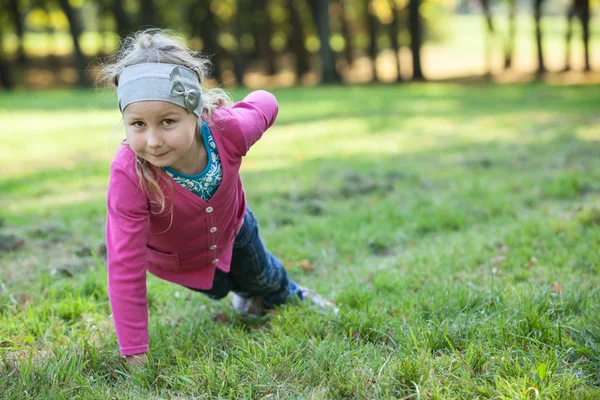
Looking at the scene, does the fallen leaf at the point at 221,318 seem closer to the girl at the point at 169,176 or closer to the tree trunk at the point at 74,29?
the girl at the point at 169,176

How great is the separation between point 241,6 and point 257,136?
26.7m

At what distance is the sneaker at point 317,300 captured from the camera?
3284 millimetres

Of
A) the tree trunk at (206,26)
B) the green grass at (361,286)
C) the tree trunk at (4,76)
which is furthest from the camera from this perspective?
the tree trunk at (4,76)

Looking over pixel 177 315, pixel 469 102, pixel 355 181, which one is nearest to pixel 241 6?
pixel 469 102

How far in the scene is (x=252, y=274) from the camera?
3393mm

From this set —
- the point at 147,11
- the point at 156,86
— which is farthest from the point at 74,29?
the point at 156,86

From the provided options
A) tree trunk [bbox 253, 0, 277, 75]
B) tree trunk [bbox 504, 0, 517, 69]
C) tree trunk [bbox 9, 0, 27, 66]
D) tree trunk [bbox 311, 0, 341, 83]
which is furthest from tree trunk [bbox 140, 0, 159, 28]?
tree trunk [bbox 504, 0, 517, 69]

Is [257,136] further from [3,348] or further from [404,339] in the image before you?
[3,348]

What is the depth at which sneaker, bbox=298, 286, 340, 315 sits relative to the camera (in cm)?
328

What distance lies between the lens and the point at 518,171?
281 inches

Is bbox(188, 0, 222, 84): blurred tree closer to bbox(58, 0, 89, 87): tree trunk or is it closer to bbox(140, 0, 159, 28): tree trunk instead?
bbox(140, 0, 159, 28): tree trunk

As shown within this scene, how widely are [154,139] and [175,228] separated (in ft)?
1.80

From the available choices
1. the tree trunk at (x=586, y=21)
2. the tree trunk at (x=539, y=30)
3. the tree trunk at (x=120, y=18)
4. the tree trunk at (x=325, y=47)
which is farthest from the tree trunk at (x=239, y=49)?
the tree trunk at (x=586, y=21)

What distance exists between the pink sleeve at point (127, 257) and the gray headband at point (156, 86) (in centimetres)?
35
